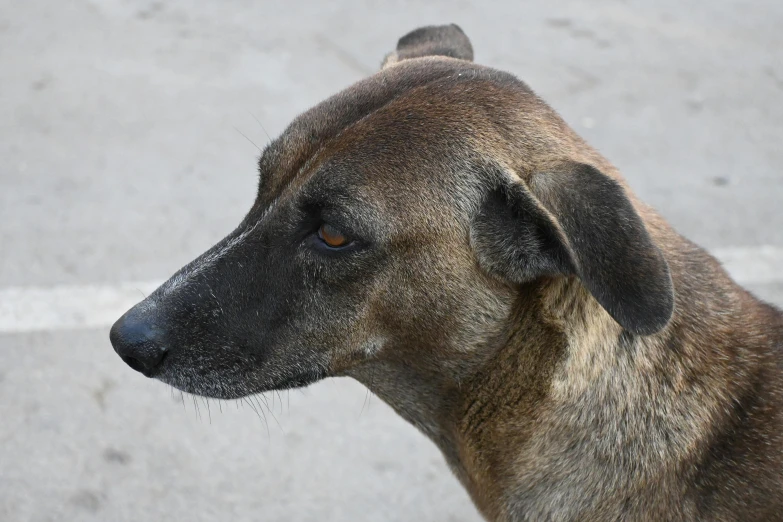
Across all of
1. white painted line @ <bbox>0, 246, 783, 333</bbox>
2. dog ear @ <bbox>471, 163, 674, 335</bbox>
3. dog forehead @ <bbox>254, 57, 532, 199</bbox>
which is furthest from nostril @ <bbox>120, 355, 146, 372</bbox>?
white painted line @ <bbox>0, 246, 783, 333</bbox>

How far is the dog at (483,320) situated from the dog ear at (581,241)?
0.01 meters

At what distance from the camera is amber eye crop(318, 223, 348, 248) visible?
267 cm

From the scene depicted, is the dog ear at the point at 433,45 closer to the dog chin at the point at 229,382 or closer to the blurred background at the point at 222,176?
the dog chin at the point at 229,382

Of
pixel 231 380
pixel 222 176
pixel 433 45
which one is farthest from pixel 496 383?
pixel 222 176

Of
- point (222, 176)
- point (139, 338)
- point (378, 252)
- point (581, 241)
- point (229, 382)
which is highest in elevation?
point (581, 241)

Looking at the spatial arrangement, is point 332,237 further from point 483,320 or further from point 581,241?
point 581,241

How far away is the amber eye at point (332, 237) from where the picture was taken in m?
2.67

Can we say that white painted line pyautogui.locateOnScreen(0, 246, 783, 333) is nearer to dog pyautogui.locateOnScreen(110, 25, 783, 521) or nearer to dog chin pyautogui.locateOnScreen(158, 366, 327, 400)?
dog chin pyautogui.locateOnScreen(158, 366, 327, 400)

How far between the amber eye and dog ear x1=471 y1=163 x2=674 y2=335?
405 mm

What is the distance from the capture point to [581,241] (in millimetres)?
2406

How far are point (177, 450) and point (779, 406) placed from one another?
2.71m

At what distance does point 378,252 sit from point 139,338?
0.77m

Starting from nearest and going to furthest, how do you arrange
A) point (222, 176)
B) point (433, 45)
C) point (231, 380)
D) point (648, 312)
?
1. point (648, 312)
2. point (231, 380)
3. point (433, 45)
4. point (222, 176)

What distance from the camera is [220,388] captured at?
9.22ft
